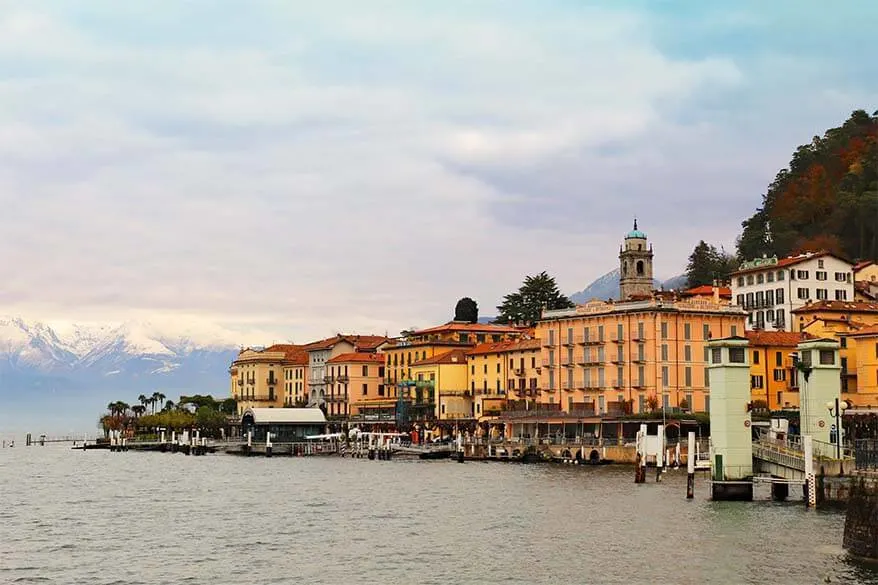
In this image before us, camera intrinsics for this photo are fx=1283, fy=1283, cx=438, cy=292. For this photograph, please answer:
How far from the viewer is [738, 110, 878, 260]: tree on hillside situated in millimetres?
147375

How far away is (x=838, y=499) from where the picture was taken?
60156mm

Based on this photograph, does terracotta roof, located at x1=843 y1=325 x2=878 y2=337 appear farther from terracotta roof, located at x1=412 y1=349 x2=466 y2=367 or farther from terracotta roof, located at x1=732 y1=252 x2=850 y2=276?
terracotta roof, located at x1=412 y1=349 x2=466 y2=367

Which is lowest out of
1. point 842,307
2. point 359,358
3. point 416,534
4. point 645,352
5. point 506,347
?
point 416,534

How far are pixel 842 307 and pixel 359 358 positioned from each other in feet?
238

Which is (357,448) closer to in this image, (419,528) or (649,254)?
(649,254)

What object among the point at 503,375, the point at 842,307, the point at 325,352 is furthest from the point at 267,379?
the point at 842,307

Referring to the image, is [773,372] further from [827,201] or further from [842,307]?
[827,201]

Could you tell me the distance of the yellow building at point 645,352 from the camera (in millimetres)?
115188

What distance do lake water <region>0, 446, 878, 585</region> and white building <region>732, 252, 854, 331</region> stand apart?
4582 centimetres

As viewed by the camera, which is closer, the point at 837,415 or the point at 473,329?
the point at 837,415

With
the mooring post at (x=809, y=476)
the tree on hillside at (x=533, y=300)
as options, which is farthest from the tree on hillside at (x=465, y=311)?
the mooring post at (x=809, y=476)

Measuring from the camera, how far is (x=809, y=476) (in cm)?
5925

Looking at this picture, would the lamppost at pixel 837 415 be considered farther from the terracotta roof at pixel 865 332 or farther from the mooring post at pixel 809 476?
the terracotta roof at pixel 865 332

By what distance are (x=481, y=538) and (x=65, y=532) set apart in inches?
799
